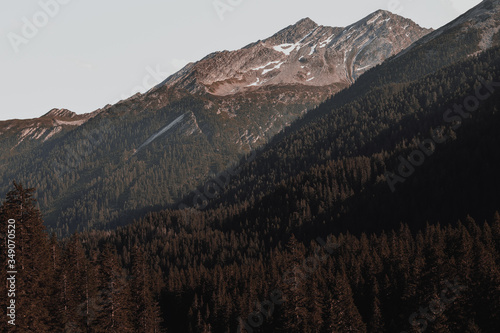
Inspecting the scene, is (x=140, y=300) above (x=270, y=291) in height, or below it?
below

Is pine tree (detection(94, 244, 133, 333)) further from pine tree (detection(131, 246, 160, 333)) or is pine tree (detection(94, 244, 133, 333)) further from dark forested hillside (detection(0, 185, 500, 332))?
pine tree (detection(131, 246, 160, 333))

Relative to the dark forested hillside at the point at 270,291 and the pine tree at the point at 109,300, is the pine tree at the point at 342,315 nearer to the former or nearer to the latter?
the dark forested hillside at the point at 270,291

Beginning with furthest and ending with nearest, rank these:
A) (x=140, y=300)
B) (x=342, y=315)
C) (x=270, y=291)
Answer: (x=270, y=291)
(x=140, y=300)
(x=342, y=315)

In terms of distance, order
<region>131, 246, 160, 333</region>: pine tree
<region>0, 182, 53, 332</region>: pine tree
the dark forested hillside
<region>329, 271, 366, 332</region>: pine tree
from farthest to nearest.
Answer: <region>131, 246, 160, 333</region>: pine tree < <region>329, 271, 366, 332</region>: pine tree < the dark forested hillside < <region>0, 182, 53, 332</region>: pine tree

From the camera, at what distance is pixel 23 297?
47906 mm

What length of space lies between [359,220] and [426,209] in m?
27.7

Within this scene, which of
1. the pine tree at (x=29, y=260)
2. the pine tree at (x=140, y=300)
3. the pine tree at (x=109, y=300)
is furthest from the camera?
the pine tree at (x=140, y=300)

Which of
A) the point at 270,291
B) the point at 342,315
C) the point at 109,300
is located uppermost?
the point at 270,291

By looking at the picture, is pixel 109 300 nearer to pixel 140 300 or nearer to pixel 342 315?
pixel 140 300

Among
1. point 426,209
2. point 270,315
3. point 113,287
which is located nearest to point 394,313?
point 270,315

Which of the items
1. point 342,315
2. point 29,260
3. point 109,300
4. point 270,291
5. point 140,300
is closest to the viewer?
point 29,260

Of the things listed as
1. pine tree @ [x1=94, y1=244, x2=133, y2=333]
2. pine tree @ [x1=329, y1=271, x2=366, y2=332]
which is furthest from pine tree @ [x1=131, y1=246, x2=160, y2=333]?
pine tree @ [x1=329, y1=271, x2=366, y2=332]

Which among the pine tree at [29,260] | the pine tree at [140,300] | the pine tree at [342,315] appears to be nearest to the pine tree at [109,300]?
the pine tree at [29,260]

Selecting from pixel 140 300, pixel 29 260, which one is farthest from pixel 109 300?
pixel 140 300
